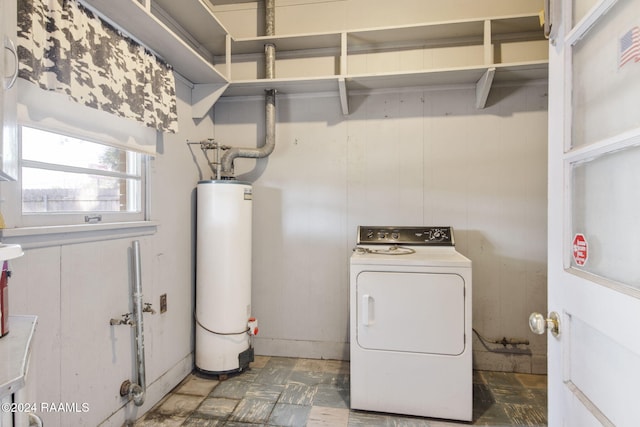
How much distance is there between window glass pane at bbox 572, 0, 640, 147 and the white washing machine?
3.70 ft

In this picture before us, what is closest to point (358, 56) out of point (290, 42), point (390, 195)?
point (290, 42)

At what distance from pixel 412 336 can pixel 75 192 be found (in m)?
1.95

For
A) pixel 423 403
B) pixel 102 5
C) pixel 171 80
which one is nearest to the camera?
pixel 102 5

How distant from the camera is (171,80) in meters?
2.04

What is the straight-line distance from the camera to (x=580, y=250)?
0.84 meters

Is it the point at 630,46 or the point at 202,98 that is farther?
the point at 202,98

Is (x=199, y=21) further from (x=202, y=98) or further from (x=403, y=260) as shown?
(x=403, y=260)

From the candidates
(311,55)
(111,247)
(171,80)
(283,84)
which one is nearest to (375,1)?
(311,55)

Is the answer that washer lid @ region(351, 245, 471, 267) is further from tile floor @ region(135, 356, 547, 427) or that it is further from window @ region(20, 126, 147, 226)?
window @ region(20, 126, 147, 226)

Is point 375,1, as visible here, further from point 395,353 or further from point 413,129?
point 395,353

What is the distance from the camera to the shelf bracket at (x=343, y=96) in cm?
232

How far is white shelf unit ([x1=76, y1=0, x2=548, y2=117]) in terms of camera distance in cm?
215

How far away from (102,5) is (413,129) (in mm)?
2075

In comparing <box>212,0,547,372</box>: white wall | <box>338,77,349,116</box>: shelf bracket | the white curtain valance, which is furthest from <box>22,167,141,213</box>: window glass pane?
<box>338,77,349,116</box>: shelf bracket
